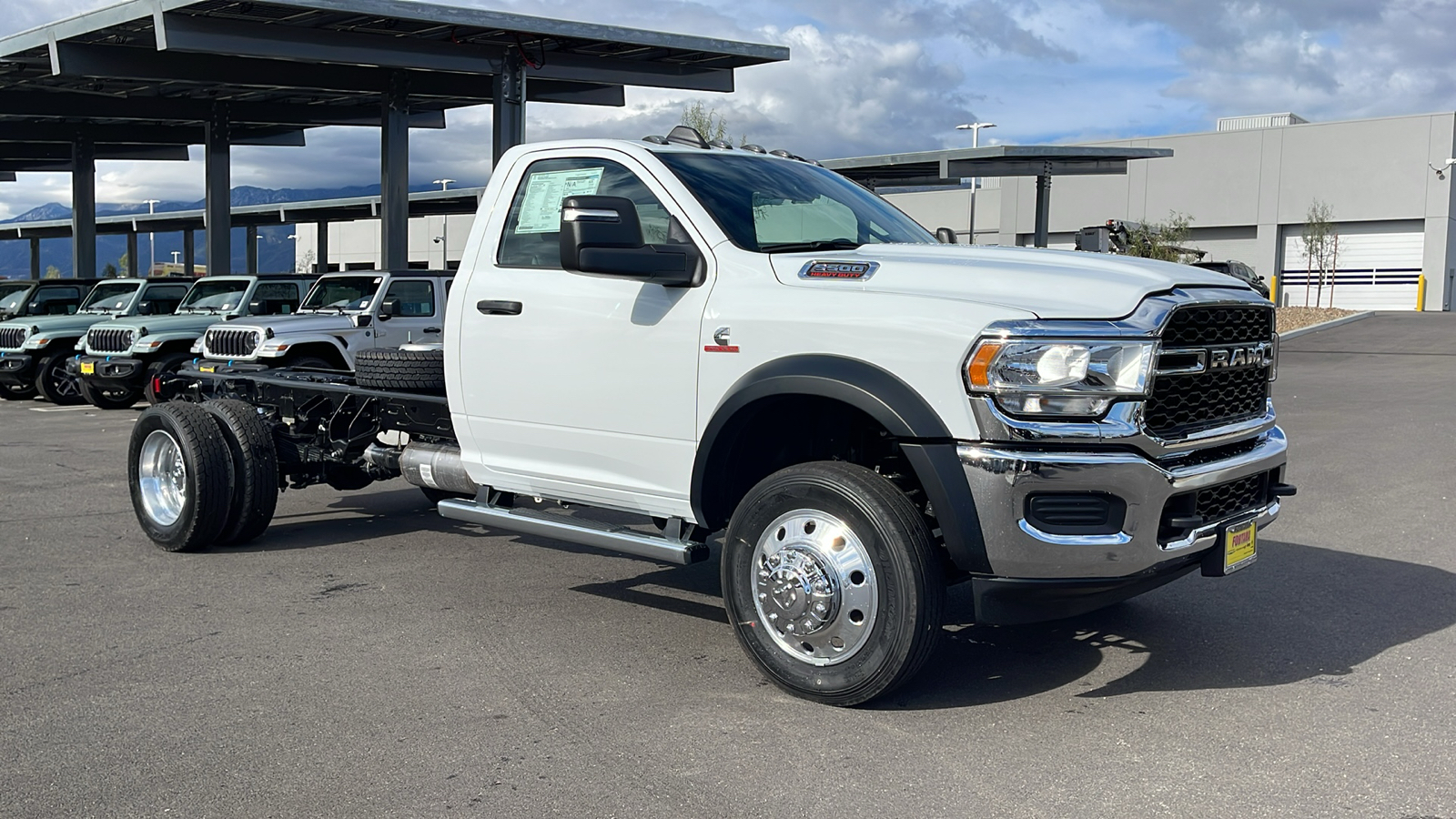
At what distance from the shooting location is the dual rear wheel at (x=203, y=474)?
735 cm

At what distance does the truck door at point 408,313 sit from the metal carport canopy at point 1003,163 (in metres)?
14.6

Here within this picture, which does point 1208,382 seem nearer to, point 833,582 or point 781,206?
point 833,582

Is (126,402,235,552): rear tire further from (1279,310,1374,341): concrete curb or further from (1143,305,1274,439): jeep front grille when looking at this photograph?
(1279,310,1374,341): concrete curb

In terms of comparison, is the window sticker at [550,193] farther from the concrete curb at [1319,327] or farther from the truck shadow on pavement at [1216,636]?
the concrete curb at [1319,327]

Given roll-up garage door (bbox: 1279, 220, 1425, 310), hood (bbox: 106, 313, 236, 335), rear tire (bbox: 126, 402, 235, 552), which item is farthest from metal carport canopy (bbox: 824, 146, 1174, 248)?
roll-up garage door (bbox: 1279, 220, 1425, 310)

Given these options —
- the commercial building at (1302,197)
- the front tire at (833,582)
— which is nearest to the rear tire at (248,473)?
the front tire at (833,582)

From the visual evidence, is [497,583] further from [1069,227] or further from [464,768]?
[1069,227]

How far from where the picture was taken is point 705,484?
5.24 m

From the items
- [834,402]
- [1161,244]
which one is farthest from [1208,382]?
[1161,244]

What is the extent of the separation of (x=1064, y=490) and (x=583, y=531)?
7.11 ft

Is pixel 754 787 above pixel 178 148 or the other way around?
the other way around

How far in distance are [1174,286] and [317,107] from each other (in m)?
29.9

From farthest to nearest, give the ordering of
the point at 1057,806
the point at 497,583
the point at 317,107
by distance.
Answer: the point at 317,107 < the point at 497,583 < the point at 1057,806

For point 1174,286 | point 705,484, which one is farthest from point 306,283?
point 1174,286
